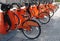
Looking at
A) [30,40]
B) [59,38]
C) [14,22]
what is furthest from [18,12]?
[59,38]

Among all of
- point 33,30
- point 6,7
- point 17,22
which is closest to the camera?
point 6,7

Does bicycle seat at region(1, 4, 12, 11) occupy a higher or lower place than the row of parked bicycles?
higher

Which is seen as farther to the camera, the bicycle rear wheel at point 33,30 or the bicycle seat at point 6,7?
the bicycle rear wheel at point 33,30

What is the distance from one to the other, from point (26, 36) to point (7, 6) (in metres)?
1.31

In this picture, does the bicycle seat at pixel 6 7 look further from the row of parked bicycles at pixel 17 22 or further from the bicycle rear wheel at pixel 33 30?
the bicycle rear wheel at pixel 33 30

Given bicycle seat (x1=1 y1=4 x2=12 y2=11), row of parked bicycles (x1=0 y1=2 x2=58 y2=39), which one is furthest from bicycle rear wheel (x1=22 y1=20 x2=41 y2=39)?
bicycle seat (x1=1 y1=4 x2=12 y2=11)

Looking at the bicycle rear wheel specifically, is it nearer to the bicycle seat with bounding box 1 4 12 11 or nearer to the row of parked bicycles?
the row of parked bicycles

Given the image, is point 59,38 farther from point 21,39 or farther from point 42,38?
point 21,39

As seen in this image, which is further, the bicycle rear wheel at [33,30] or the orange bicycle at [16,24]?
the bicycle rear wheel at [33,30]

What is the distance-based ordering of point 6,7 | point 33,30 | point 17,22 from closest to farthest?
point 6,7
point 33,30
point 17,22

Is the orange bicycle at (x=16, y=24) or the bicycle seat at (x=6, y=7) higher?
the bicycle seat at (x=6, y=7)

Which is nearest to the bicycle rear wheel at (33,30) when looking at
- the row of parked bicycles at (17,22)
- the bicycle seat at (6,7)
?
the row of parked bicycles at (17,22)

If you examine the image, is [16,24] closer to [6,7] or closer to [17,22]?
[17,22]

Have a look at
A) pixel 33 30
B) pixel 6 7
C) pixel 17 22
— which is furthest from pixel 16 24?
pixel 6 7
